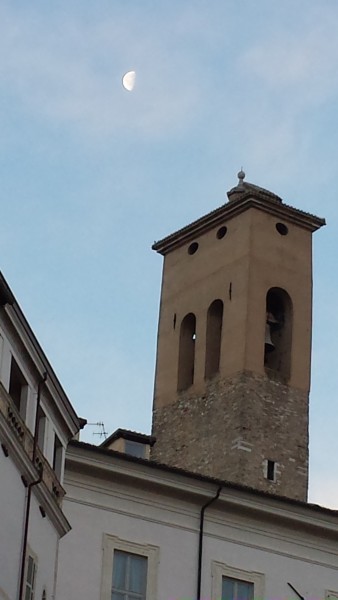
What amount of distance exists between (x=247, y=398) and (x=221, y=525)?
1544 centimetres

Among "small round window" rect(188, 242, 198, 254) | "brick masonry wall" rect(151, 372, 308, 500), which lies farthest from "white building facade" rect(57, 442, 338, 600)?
"small round window" rect(188, 242, 198, 254)

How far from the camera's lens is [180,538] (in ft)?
111

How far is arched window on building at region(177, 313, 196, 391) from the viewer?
174ft

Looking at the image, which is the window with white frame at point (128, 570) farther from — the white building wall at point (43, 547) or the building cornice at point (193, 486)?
the white building wall at point (43, 547)

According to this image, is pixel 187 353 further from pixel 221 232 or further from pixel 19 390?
pixel 19 390

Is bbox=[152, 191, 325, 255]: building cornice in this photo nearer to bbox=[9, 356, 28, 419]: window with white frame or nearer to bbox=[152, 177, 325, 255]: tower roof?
bbox=[152, 177, 325, 255]: tower roof

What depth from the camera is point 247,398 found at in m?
49.9

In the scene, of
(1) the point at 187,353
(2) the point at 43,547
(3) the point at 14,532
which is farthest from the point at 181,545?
(1) the point at 187,353

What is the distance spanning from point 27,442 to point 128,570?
6.77m

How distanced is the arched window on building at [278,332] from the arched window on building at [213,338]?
1414mm

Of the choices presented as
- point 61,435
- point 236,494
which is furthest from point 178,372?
point 61,435

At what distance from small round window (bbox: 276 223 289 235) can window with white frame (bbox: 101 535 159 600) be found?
820 inches

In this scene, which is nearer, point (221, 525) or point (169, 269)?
point (221, 525)

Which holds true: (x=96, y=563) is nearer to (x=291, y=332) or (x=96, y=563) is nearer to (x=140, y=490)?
(x=140, y=490)
